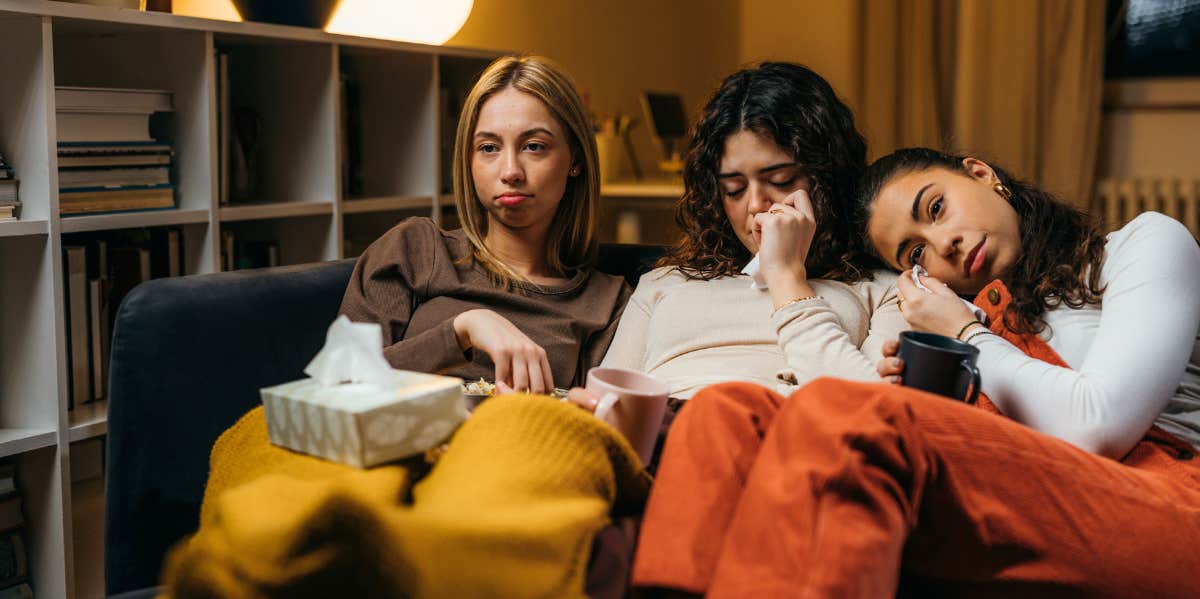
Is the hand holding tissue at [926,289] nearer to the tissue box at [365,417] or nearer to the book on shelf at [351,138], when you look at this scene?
the tissue box at [365,417]

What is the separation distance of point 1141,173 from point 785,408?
3292 millimetres

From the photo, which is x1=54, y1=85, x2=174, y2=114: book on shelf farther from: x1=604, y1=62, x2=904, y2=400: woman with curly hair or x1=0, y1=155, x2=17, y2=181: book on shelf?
x1=604, y1=62, x2=904, y2=400: woman with curly hair

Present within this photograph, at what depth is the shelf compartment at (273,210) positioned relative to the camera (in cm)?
189

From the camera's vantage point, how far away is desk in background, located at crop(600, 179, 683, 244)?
9.53ft

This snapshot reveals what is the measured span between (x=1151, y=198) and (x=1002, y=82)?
2.11ft

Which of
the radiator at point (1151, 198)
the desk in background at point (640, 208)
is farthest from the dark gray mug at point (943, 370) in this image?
the radiator at point (1151, 198)

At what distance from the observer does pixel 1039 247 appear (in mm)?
1352

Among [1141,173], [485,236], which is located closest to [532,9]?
[485,236]

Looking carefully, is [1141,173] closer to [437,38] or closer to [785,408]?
[437,38]

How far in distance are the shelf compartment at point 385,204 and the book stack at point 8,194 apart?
0.68 m

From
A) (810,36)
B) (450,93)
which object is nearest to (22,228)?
(450,93)

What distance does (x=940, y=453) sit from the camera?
940mm

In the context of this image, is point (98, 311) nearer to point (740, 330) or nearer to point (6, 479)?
point (6, 479)

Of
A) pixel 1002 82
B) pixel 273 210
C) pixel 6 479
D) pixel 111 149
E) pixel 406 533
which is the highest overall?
pixel 1002 82
